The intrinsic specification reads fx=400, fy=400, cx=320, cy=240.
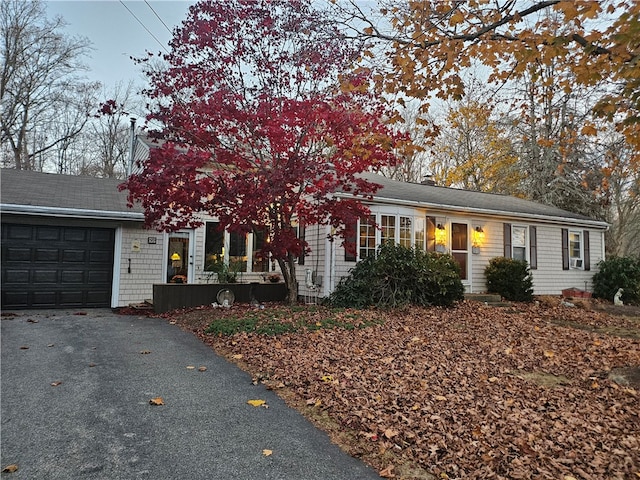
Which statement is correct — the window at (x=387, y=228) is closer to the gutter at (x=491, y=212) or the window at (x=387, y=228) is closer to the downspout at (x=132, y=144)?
the gutter at (x=491, y=212)

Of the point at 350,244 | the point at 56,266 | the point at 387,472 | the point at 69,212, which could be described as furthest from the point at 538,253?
the point at 56,266

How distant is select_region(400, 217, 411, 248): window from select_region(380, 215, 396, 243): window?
0.28 metres

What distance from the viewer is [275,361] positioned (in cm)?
514

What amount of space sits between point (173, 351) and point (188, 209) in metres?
3.15

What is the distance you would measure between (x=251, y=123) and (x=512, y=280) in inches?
347

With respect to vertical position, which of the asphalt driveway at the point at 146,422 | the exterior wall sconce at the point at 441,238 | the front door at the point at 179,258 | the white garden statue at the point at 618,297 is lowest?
the asphalt driveway at the point at 146,422

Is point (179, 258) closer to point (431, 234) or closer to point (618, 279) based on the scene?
point (431, 234)

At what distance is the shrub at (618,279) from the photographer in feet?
43.4

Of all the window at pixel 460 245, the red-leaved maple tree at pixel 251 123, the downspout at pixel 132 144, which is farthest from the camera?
the downspout at pixel 132 144

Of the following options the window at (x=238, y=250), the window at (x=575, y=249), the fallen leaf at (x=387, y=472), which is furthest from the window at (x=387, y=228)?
the fallen leaf at (x=387, y=472)

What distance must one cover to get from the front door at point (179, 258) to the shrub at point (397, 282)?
4276 mm

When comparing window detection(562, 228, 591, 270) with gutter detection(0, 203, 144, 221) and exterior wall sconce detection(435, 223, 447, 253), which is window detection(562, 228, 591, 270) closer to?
exterior wall sconce detection(435, 223, 447, 253)

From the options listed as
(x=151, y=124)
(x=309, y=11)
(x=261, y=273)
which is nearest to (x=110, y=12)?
(x=151, y=124)

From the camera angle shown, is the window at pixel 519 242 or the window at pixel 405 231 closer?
the window at pixel 405 231
